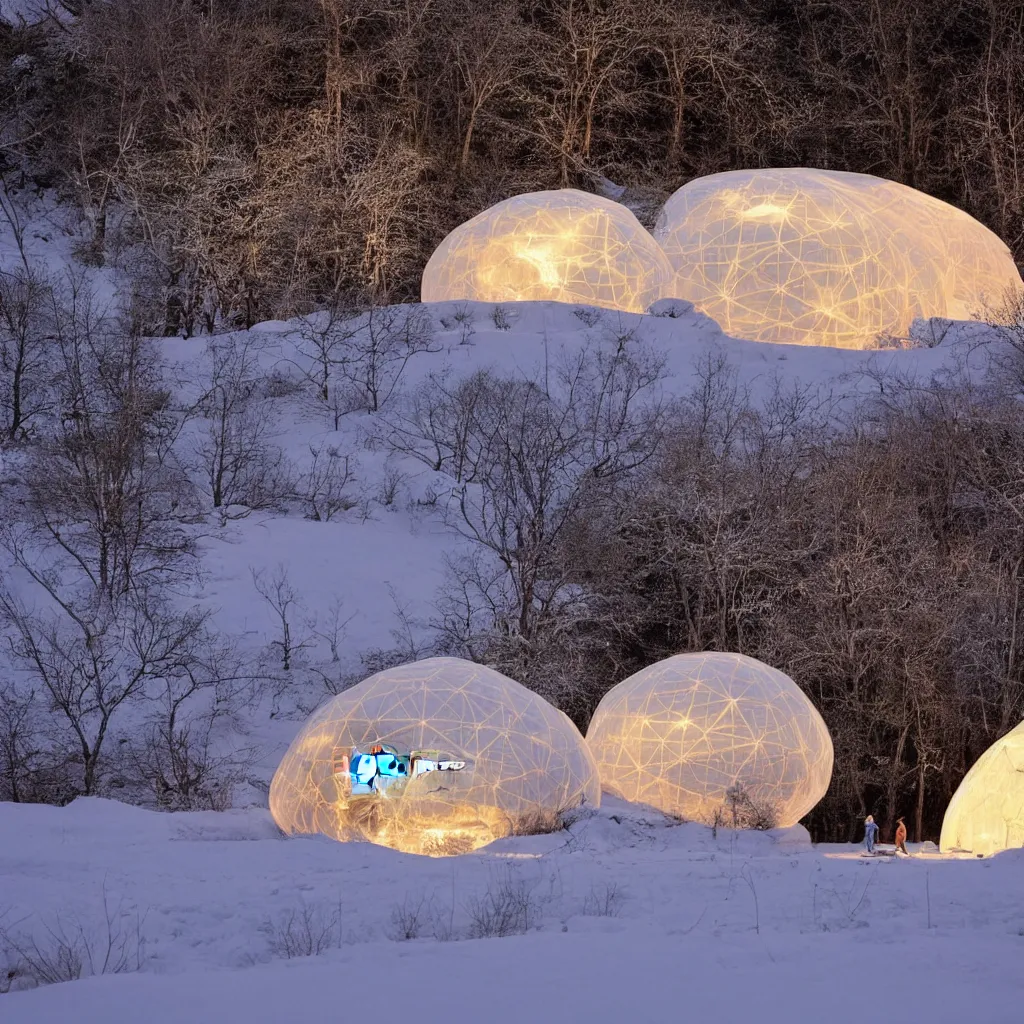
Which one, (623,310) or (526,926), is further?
(623,310)

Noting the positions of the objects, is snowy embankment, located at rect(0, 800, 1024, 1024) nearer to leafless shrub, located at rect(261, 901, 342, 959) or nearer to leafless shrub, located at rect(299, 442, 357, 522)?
leafless shrub, located at rect(261, 901, 342, 959)

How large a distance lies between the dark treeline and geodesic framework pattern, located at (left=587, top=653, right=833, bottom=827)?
19.5 m

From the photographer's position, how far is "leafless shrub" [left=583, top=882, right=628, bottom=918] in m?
10.4

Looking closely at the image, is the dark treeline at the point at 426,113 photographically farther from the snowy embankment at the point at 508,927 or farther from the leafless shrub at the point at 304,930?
the leafless shrub at the point at 304,930

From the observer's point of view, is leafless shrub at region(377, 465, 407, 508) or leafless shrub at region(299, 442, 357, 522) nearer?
leafless shrub at region(299, 442, 357, 522)

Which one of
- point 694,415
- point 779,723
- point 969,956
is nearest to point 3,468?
point 694,415

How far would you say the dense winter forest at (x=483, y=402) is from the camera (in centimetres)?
2189

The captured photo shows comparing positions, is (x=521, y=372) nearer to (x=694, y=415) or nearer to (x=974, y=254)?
(x=694, y=415)

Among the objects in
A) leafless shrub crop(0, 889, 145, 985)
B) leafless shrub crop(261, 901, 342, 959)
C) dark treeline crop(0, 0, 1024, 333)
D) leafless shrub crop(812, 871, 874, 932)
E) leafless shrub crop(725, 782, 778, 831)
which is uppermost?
dark treeline crop(0, 0, 1024, 333)

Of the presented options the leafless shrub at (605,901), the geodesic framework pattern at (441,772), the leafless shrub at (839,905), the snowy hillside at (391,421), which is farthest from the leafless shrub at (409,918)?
the snowy hillside at (391,421)

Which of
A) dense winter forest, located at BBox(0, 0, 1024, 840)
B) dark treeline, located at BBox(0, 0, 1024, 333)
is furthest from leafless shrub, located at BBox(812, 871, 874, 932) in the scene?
dark treeline, located at BBox(0, 0, 1024, 333)

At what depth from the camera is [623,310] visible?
29984mm

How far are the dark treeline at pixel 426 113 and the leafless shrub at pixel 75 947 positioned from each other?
25911 mm

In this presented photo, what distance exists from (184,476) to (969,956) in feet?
60.5
